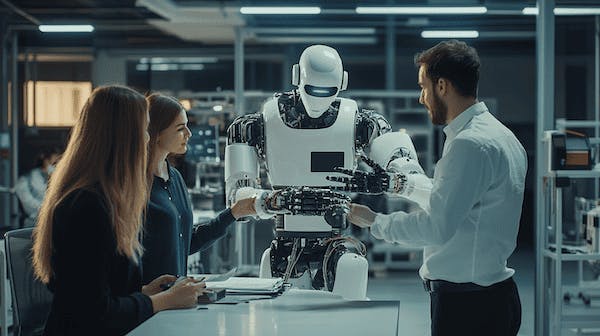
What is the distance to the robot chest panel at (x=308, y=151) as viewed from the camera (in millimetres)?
3848

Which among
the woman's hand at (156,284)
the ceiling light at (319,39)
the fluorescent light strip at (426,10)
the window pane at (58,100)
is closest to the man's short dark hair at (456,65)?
the woman's hand at (156,284)

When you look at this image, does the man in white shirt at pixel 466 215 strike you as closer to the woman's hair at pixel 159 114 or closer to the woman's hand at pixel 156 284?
the woman's hand at pixel 156 284

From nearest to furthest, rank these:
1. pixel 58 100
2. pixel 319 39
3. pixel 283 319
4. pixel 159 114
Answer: pixel 283 319
pixel 159 114
pixel 319 39
pixel 58 100

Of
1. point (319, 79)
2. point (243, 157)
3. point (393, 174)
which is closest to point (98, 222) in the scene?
point (393, 174)

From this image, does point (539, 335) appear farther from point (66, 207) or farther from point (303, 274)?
point (66, 207)

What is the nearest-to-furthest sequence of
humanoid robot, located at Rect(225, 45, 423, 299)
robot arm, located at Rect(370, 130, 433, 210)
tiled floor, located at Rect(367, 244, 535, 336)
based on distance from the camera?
robot arm, located at Rect(370, 130, 433, 210), humanoid robot, located at Rect(225, 45, 423, 299), tiled floor, located at Rect(367, 244, 535, 336)

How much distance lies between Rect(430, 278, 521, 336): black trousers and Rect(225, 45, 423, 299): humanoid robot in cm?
133

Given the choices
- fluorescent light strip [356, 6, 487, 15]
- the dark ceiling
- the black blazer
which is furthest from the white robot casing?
the dark ceiling

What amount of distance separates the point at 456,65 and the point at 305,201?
33.6 inches

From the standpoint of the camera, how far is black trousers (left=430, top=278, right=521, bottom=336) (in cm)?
233

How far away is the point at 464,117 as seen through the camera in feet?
7.83

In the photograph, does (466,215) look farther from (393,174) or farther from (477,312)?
(393,174)

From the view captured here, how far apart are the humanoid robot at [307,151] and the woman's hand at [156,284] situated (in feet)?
4.35

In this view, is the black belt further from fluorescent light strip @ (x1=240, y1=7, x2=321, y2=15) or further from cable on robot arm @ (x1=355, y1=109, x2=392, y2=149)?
fluorescent light strip @ (x1=240, y1=7, x2=321, y2=15)
